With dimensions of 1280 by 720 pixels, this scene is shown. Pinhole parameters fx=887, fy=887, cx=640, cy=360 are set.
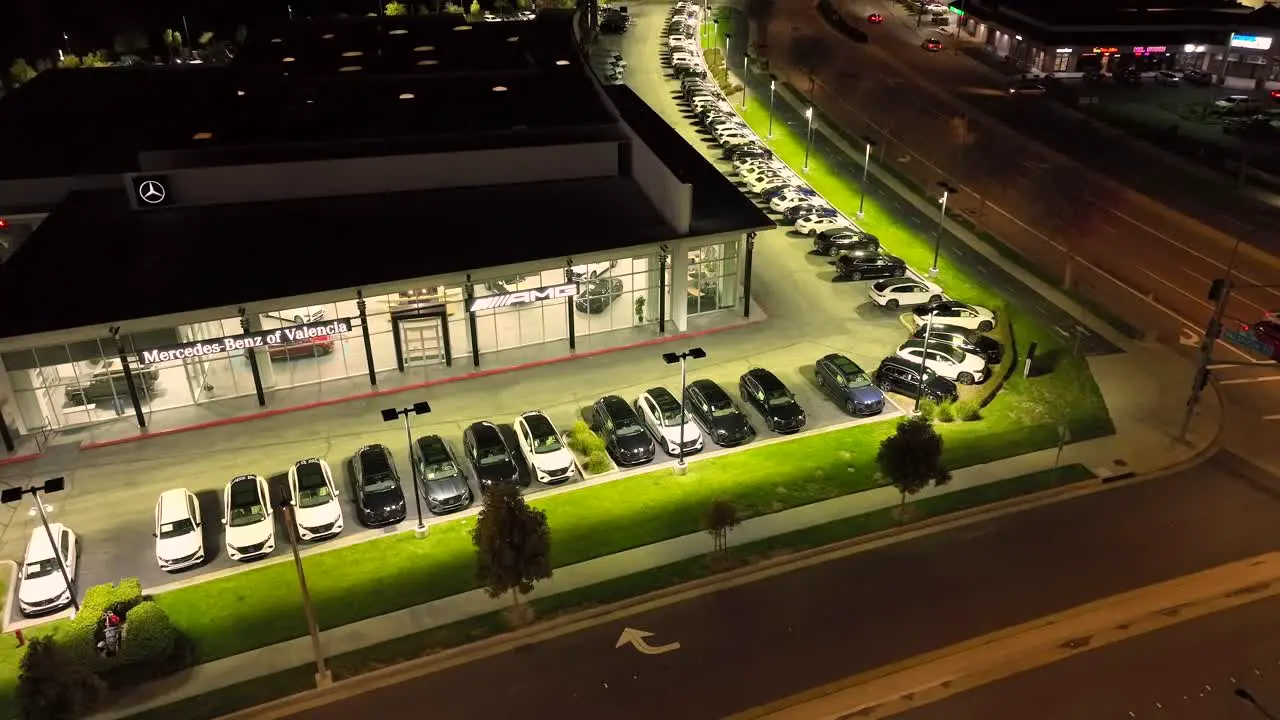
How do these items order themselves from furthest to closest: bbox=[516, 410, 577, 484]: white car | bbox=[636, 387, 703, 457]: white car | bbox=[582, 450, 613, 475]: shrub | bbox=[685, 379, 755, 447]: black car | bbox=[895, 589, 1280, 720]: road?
bbox=[685, 379, 755, 447]: black car, bbox=[636, 387, 703, 457]: white car, bbox=[582, 450, 613, 475]: shrub, bbox=[516, 410, 577, 484]: white car, bbox=[895, 589, 1280, 720]: road

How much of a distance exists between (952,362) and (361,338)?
91.1 feet

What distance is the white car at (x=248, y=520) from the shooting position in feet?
103

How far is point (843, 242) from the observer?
5375 cm

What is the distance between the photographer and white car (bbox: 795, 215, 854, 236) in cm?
5638

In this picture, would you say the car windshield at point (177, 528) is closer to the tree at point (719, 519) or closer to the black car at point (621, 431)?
the black car at point (621, 431)

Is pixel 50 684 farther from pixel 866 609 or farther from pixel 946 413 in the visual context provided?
pixel 946 413

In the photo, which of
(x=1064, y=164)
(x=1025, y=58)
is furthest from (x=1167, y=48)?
(x=1064, y=164)

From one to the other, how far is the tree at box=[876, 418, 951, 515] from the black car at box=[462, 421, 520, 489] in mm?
14238

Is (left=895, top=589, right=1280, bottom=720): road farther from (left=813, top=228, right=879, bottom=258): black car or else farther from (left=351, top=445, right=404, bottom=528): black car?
(left=813, top=228, right=879, bottom=258): black car

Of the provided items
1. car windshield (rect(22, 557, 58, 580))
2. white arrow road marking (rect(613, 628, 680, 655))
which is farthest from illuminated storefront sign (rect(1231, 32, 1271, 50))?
car windshield (rect(22, 557, 58, 580))

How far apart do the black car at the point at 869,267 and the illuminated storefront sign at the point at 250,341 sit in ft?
91.3

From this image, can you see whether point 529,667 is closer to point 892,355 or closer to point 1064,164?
point 892,355

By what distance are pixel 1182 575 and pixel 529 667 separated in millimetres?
22219

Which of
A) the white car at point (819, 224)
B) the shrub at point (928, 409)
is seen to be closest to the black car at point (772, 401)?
the shrub at point (928, 409)
